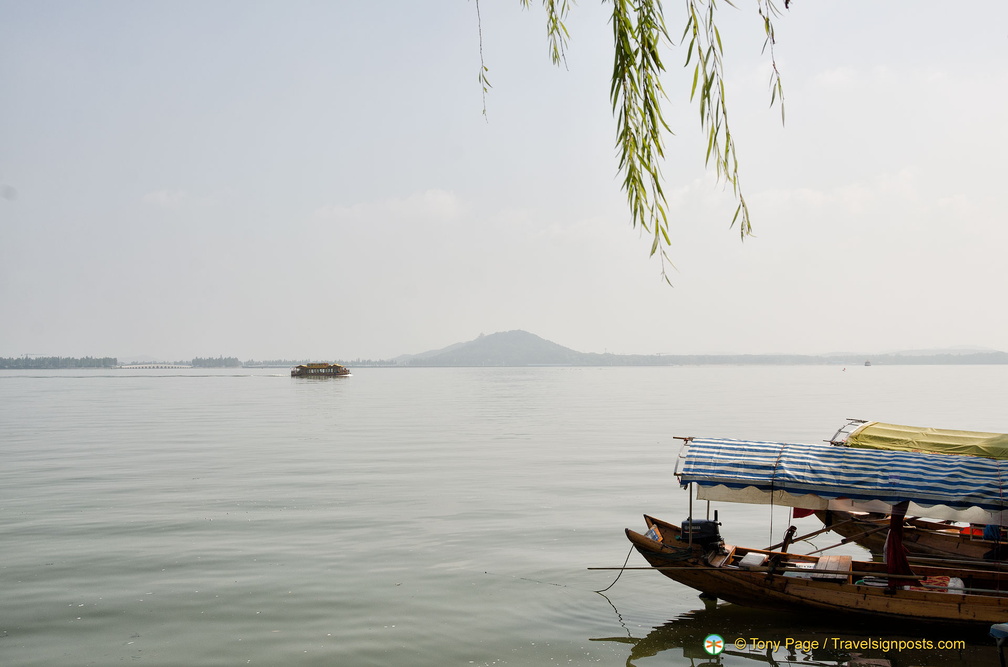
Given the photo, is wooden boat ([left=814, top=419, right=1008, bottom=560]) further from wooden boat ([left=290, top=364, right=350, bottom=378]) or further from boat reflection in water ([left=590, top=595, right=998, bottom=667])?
wooden boat ([left=290, top=364, right=350, bottom=378])

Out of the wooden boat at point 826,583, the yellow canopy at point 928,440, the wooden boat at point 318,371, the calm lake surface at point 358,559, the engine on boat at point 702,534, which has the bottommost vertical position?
the calm lake surface at point 358,559

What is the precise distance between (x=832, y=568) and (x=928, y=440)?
13.7 ft

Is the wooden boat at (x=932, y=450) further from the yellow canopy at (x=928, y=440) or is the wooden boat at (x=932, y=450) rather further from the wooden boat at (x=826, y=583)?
the wooden boat at (x=826, y=583)

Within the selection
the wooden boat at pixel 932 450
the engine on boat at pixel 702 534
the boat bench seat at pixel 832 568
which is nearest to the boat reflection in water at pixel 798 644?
the boat bench seat at pixel 832 568

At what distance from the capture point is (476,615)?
1482 cm

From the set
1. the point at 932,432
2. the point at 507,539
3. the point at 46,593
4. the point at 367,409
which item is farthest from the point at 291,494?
the point at 367,409

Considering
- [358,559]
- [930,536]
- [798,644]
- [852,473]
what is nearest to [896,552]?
[852,473]

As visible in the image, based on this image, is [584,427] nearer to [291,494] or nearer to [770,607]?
[291,494]

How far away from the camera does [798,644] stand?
44.5 ft

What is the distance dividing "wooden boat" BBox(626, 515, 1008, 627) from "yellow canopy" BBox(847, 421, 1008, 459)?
8.42 ft

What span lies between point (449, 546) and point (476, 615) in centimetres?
516

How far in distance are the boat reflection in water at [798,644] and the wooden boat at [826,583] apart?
0.96ft

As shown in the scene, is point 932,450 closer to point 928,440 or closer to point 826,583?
point 928,440

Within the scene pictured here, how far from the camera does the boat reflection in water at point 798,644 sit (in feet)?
42.6
